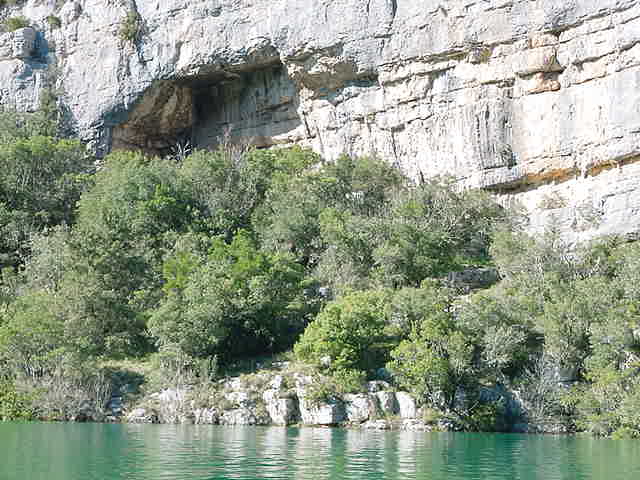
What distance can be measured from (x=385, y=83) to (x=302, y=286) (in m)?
16.4

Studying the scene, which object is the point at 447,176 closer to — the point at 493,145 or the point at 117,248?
the point at 493,145

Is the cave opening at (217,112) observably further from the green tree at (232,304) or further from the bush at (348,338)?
the bush at (348,338)

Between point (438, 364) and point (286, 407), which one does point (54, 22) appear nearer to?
point (286, 407)

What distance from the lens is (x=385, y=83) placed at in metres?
53.1

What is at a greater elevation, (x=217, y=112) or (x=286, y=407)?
(x=217, y=112)

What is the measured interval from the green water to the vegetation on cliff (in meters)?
3.47

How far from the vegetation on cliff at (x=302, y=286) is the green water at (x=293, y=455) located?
11.4ft

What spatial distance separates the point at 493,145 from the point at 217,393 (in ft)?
72.6

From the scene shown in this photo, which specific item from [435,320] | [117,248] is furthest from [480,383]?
[117,248]

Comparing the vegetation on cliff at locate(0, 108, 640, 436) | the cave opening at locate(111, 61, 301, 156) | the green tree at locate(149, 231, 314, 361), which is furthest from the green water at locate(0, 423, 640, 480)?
the cave opening at locate(111, 61, 301, 156)

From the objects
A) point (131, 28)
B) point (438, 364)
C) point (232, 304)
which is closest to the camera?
point (438, 364)

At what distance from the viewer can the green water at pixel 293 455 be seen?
19.4 m

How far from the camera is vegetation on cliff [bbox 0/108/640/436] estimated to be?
34.7 metres

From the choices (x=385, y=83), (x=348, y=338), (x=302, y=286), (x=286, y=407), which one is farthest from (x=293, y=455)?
(x=385, y=83)
